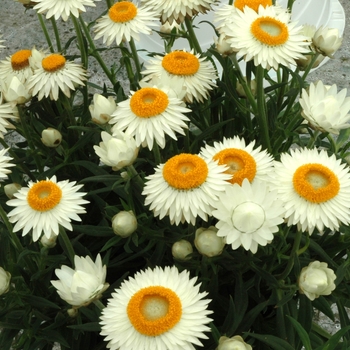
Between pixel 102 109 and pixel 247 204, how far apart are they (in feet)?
0.96

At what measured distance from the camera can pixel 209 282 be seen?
74 cm

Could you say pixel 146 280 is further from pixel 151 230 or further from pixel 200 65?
pixel 200 65

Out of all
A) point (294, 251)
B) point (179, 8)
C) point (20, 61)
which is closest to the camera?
point (294, 251)

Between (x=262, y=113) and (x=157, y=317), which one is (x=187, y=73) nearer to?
(x=262, y=113)

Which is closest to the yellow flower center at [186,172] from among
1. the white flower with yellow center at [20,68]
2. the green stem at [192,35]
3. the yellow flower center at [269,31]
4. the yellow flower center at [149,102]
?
the yellow flower center at [149,102]

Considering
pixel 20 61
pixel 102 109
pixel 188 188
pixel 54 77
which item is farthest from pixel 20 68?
pixel 188 188

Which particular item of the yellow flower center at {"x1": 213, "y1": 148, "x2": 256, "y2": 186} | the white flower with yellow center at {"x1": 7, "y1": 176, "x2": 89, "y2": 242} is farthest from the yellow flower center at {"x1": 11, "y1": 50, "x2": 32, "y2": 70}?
the yellow flower center at {"x1": 213, "y1": 148, "x2": 256, "y2": 186}

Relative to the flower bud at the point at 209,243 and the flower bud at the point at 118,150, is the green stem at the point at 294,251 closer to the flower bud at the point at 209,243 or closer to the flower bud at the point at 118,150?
the flower bud at the point at 209,243

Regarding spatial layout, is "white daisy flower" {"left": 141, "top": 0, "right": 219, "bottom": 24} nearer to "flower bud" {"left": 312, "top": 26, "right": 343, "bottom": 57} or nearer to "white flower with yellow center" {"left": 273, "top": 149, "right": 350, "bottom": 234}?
"flower bud" {"left": 312, "top": 26, "right": 343, "bottom": 57}

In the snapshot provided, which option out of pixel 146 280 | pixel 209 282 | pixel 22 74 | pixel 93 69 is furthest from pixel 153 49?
pixel 146 280

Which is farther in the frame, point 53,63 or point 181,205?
point 53,63

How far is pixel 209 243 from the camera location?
1.99ft

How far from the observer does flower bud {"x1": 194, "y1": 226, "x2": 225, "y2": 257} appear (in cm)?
61

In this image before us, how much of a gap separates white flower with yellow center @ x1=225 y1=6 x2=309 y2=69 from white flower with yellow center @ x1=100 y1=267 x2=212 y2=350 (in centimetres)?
32
